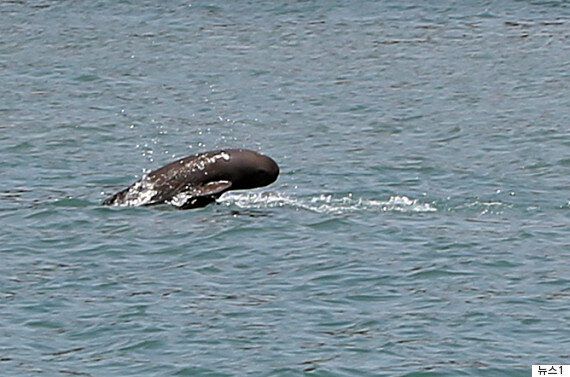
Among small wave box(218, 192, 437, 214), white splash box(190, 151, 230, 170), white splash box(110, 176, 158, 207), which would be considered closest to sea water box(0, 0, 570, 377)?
small wave box(218, 192, 437, 214)

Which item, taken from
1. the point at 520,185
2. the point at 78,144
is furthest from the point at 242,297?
the point at 78,144

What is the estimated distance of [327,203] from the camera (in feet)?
65.1

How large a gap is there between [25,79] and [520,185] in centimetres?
948

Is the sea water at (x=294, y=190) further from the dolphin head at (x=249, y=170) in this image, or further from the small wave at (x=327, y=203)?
the dolphin head at (x=249, y=170)

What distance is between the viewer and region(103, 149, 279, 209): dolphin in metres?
19.6

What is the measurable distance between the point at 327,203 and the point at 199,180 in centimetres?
135

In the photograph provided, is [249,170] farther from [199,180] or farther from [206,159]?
[199,180]

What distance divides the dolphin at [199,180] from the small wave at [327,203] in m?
0.20

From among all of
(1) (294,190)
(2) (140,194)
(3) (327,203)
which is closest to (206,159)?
(2) (140,194)

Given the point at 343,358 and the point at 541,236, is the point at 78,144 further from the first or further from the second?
the point at 343,358

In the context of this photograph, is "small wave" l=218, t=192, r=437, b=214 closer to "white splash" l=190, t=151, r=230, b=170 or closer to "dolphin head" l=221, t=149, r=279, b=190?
"dolphin head" l=221, t=149, r=279, b=190

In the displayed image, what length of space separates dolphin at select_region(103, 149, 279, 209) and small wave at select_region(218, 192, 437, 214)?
201 mm

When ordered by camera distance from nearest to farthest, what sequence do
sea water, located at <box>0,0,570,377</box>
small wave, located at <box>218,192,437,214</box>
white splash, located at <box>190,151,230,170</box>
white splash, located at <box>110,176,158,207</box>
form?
sea water, located at <box>0,0,570,377</box> < small wave, located at <box>218,192,437,214</box> < white splash, located at <box>110,176,158,207</box> < white splash, located at <box>190,151,230,170</box>

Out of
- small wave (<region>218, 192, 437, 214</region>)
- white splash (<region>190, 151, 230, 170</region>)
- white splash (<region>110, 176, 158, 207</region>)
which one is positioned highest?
white splash (<region>190, 151, 230, 170</region>)
